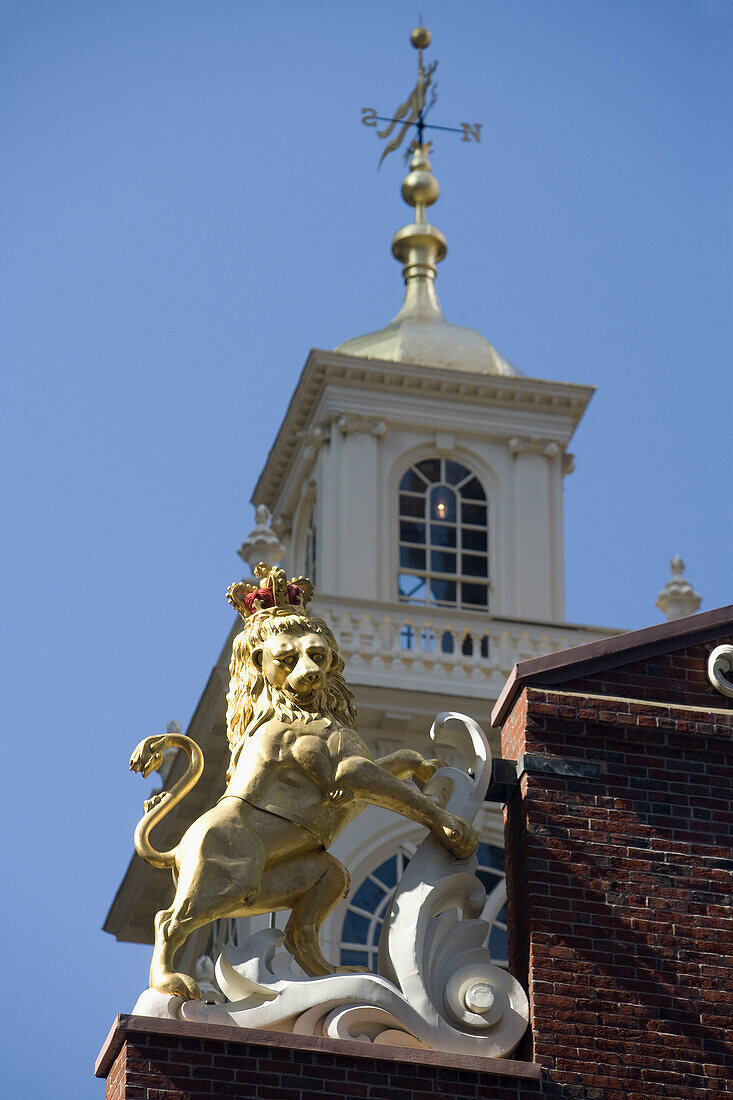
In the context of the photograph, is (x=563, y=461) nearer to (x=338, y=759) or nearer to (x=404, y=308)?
(x=404, y=308)

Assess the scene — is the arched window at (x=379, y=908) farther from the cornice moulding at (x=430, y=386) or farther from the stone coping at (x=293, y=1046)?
the stone coping at (x=293, y=1046)

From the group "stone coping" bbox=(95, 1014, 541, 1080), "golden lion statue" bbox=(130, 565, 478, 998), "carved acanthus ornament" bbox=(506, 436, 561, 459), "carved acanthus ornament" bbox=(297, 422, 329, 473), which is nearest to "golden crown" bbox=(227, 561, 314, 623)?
"golden lion statue" bbox=(130, 565, 478, 998)

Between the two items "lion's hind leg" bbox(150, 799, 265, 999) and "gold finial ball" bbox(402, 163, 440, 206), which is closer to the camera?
"lion's hind leg" bbox(150, 799, 265, 999)

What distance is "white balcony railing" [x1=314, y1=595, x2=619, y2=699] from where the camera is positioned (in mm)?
27656

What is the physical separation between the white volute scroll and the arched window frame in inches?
720

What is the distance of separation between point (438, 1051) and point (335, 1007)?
57 centimetres

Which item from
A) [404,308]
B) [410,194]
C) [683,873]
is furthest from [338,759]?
[410,194]

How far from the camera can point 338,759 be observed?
12.6 meters

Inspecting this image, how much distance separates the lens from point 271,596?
1327cm

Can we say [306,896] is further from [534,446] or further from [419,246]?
[419,246]

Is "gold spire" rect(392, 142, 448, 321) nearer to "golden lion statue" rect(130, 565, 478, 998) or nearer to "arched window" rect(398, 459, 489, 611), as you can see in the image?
"arched window" rect(398, 459, 489, 611)

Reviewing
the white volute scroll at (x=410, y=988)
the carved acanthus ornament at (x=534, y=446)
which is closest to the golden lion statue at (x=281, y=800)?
the white volute scroll at (x=410, y=988)

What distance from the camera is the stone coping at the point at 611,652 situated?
13.0 metres

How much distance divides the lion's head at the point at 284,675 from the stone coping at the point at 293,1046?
5.56 ft
